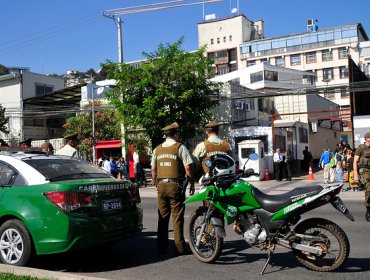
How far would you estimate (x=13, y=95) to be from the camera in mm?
38312

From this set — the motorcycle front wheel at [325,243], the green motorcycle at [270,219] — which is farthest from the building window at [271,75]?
the motorcycle front wheel at [325,243]

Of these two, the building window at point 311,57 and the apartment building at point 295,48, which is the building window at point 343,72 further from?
the building window at point 311,57

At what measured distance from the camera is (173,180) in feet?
20.4

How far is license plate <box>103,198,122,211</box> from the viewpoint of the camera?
18.6ft

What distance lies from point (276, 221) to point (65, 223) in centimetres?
254

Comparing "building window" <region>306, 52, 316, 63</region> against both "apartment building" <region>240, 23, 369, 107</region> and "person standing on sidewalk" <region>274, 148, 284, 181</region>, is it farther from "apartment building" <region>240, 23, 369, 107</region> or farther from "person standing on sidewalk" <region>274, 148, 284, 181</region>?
"person standing on sidewalk" <region>274, 148, 284, 181</region>

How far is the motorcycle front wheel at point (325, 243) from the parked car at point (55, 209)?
237 cm

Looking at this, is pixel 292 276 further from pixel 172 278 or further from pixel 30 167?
pixel 30 167

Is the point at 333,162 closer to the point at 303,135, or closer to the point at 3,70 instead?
the point at 303,135

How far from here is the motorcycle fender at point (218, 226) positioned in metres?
5.61

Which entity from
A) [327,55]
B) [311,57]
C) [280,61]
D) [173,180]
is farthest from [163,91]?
[280,61]

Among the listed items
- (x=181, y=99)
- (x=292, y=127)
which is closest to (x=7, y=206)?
(x=181, y=99)

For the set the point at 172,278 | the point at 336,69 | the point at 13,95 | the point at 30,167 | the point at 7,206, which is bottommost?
the point at 172,278

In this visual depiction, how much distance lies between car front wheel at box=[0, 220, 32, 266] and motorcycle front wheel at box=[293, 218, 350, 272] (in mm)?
3345
